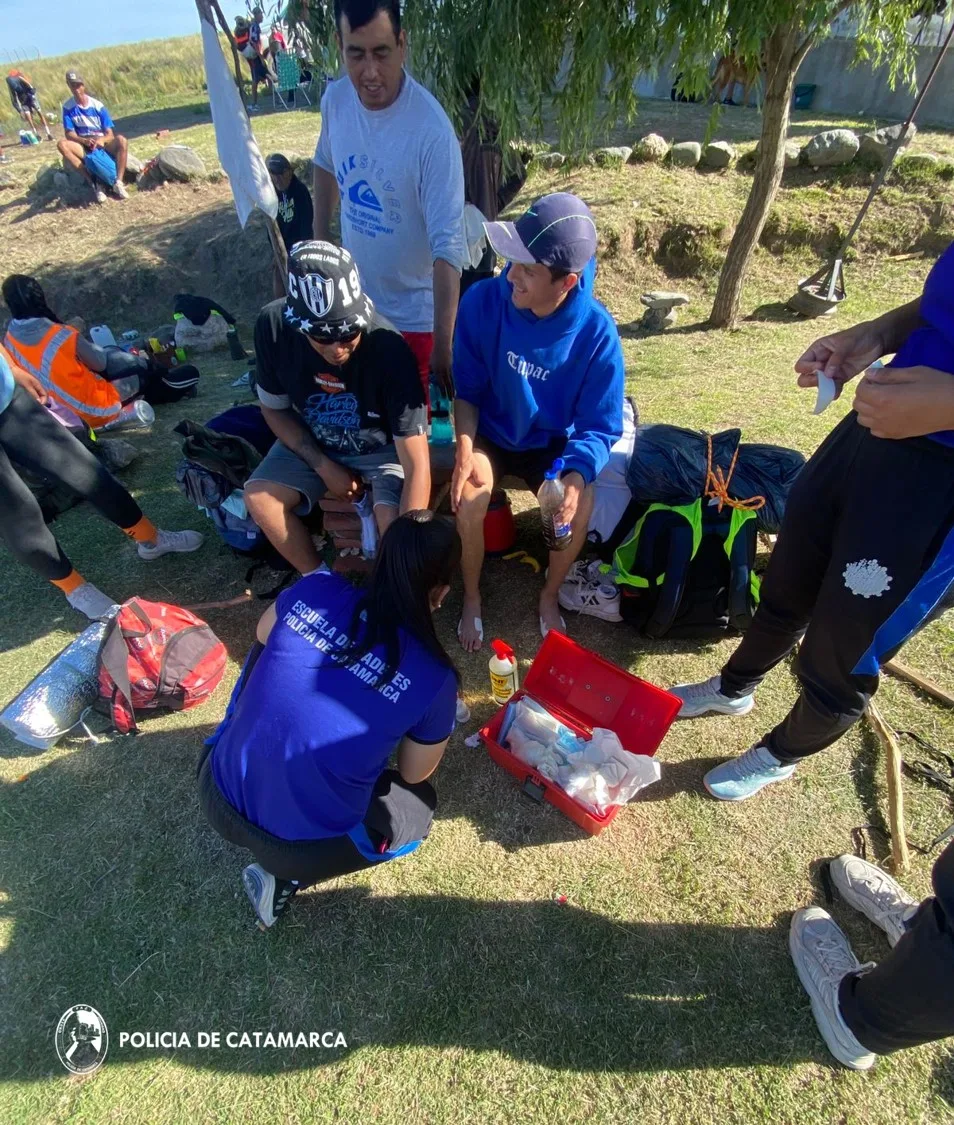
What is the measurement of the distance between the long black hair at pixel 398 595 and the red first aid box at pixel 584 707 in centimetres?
100

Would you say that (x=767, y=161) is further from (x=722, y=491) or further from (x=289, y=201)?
(x=289, y=201)

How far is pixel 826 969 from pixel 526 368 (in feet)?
8.22

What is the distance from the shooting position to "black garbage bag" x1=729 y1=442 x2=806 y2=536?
2.96 metres

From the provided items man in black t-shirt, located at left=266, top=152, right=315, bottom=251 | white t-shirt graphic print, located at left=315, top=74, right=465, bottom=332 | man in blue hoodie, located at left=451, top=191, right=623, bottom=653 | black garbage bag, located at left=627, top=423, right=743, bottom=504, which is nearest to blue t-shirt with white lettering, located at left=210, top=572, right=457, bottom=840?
man in blue hoodie, located at left=451, top=191, right=623, bottom=653

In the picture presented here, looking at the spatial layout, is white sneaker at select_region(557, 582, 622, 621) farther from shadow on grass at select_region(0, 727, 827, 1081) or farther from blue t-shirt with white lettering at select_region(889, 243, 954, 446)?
blue t-shirt with white lettering at select_region(889, 243, 954, 446)

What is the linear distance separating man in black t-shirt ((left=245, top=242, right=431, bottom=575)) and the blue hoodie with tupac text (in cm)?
34

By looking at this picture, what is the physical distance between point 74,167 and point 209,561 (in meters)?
9.66

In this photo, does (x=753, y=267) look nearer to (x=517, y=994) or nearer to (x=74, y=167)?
(x=517, y=994)

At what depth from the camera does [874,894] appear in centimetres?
208

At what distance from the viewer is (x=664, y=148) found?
816 centimetres

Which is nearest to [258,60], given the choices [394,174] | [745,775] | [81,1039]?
[394,174]

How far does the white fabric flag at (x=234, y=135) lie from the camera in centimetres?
374

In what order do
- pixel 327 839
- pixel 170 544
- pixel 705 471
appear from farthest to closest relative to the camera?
pixel 170 544 → pixel 705 471 → pixel 327 839

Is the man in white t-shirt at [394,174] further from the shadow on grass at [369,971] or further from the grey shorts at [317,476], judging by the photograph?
the shadow on grass at [369,971]
